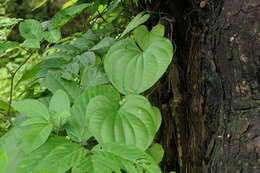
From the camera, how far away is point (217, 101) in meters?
0.69

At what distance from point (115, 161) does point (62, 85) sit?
0.28m

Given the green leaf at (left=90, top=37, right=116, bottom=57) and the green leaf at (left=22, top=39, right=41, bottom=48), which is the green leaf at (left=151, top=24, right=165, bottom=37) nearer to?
the green leaf at (left=90, top=37, right=116, bottom=57)

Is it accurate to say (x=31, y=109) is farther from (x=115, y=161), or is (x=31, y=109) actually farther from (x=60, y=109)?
(x=115, y=161)

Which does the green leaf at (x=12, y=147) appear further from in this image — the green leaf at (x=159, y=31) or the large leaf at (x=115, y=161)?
the green leaf at (x=159, y=31)

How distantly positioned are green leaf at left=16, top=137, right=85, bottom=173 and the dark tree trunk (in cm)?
30

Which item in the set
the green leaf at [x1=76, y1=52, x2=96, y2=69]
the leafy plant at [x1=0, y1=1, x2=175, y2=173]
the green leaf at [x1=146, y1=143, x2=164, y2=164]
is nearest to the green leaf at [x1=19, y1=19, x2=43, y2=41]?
the leafy plant at [x1=0, y1=1, x2=175, y2=173]

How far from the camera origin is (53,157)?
0.48 m

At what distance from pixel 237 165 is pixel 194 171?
0.17 m

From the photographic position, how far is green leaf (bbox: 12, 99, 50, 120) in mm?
566

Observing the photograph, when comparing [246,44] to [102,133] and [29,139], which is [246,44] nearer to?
[102,133]

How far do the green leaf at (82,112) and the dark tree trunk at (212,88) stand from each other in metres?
0.21

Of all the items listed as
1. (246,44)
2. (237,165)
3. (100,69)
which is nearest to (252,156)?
(237,165)

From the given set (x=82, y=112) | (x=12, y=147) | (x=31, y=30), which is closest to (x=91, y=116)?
(x=82, y=112)

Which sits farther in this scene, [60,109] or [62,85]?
[62,85]
